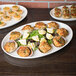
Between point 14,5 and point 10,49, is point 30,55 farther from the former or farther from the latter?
point 14,5

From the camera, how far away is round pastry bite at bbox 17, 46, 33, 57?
3.14 ft

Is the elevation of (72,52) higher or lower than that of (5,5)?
lower

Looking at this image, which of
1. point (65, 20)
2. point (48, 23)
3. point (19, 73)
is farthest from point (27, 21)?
point (19, 73)

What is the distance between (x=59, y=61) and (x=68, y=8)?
2.23 ft

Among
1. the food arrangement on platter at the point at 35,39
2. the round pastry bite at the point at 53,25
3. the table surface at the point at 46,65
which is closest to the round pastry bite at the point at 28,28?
the food arrangement on platter at the point at 35,39

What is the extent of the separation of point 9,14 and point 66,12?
20.1 inches

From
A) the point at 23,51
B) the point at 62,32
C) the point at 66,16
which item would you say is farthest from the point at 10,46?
the point at 66,16

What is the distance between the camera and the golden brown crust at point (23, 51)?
96 cm

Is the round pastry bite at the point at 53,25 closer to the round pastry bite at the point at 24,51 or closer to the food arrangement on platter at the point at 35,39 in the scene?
the food arrangement on platter at the point at 35,39

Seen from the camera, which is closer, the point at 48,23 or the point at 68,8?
the point at 48,23

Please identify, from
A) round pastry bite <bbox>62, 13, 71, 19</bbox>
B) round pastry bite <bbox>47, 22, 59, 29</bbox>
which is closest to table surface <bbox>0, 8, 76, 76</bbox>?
round pastry bite <bbox>47, 22, 59, 29</bbox>

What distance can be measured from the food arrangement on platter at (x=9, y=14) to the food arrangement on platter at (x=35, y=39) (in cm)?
19

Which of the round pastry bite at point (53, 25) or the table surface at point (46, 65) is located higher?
the round pastry bite at point (53, 25)

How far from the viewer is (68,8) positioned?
1452mm
